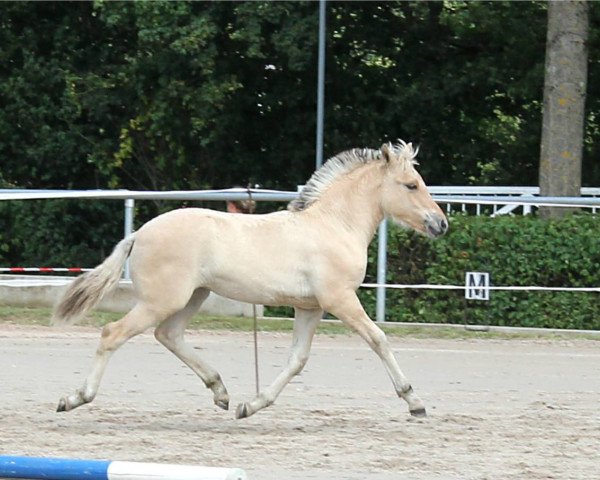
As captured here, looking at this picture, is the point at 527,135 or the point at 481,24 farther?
the point at 527,135

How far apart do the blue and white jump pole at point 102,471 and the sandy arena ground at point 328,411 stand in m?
1.28

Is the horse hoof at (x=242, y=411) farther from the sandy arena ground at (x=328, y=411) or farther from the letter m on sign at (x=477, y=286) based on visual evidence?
the letter m on sign at (x=477, y=286)

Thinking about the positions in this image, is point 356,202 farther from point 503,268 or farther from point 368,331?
point 503,268

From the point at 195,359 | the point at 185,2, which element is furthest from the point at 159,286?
the point at 185,2

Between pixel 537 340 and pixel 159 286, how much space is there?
7.05 meters

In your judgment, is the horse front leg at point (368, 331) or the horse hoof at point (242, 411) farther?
the horse hoof at point (242, 411)

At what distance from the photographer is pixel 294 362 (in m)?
9.27

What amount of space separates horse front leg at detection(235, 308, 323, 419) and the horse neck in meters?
0.66

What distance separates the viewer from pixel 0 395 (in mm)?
10180

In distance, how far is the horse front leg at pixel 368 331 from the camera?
899 centimetres

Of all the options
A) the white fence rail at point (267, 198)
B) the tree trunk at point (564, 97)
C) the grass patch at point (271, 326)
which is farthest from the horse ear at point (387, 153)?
the tree trunk at point (564, 97)

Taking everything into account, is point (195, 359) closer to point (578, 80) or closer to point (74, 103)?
point (578, 80)

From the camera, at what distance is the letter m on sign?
1574 cm

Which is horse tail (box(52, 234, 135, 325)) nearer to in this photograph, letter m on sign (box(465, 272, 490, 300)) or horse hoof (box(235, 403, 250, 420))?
horse hoof (box(235, 403, 250, 420))
